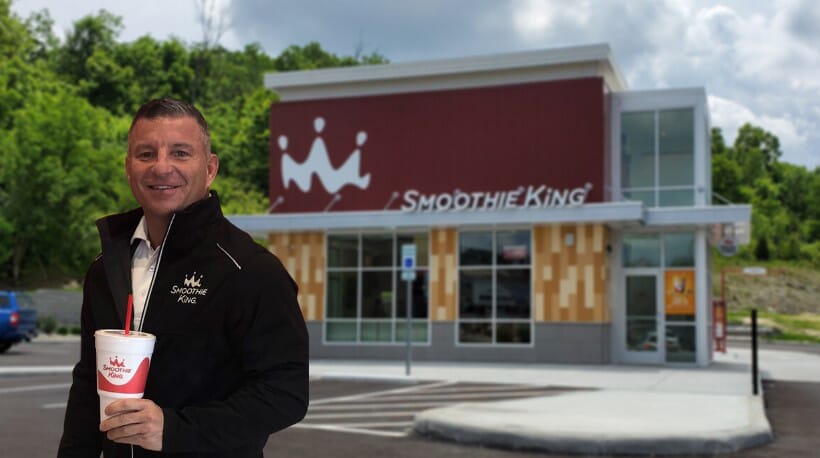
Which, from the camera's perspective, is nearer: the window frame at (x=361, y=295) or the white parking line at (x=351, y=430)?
the white parking line at (x=351, y=430)

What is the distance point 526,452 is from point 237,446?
815 centimetres

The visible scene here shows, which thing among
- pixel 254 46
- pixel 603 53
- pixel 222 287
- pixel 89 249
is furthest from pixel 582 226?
pixel 254 46

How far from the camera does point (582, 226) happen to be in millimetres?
24750

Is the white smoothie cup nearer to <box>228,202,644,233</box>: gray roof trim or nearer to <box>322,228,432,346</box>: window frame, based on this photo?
<box>228,202,644,233</box>: gray roof trim

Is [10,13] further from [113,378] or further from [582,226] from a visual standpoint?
[113,378]

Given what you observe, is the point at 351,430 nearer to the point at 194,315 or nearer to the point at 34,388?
the point at 34,388

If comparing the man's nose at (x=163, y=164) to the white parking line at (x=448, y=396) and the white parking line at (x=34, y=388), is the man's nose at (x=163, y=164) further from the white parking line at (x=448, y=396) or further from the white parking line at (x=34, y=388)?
the white parking line at (x=34, y=388)

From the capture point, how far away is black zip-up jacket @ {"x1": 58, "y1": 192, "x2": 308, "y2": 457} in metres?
2.29

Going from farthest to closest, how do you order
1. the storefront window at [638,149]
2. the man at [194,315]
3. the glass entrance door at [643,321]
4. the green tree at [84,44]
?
the green tree at [84,44], the storefront window at [638,149], the glass entrance door at [643,321], the man at [194,315]

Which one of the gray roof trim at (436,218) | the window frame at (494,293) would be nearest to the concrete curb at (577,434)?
the gray roof trim at (436,218)

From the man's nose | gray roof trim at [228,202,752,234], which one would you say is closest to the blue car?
gray roof trim at [228,202,752,234]

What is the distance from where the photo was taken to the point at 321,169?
92.7ft

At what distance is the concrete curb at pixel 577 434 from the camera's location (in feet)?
32.7

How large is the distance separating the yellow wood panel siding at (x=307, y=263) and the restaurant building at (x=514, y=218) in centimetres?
5
